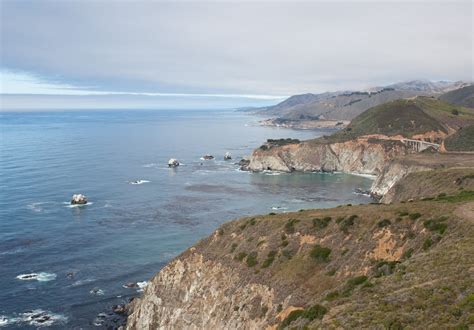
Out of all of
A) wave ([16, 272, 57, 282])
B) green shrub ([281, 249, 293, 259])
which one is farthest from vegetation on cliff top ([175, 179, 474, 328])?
wave ([16, 272, 57, 282])

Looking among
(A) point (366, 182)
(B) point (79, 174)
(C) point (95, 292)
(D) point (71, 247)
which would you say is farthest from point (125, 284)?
(A) point (366, 182)

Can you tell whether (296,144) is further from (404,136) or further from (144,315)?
(144,315)

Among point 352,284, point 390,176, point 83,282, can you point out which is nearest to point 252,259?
point 352,284

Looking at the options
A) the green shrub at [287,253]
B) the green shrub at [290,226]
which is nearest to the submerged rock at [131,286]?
the green shrub at [290,226]

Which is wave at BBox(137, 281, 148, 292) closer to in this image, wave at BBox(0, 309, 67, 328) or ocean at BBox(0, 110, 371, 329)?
ocean at BBox(0, 110, 371, 329)

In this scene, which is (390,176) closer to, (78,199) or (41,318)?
(78,199)
